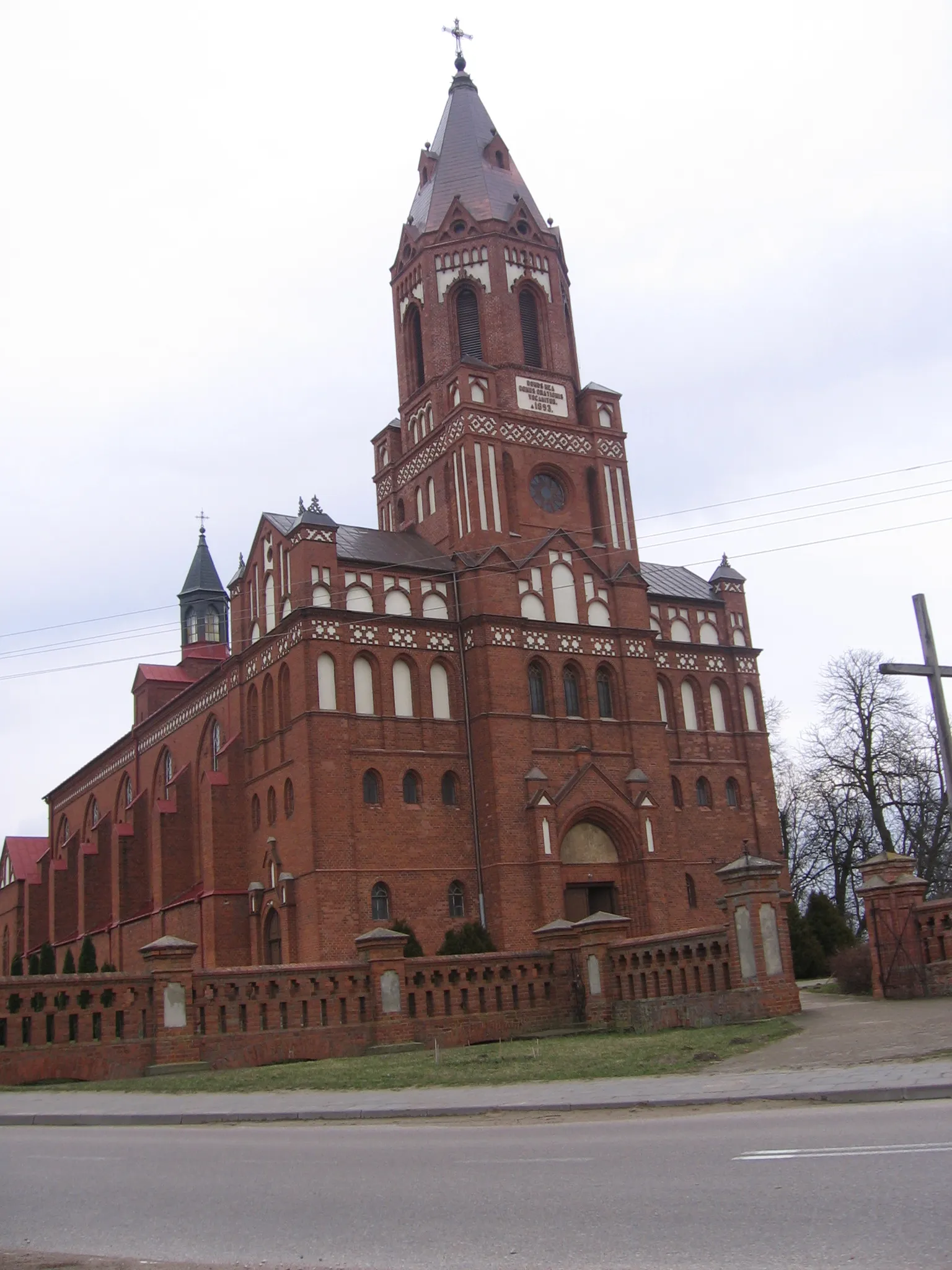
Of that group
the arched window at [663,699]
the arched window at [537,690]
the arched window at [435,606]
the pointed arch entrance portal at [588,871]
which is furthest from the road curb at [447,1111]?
the arched window at [663,699]

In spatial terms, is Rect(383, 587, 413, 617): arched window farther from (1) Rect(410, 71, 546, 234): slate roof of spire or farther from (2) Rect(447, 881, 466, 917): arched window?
(1) Rect(410, 71, 546, 234): slate roof of spire

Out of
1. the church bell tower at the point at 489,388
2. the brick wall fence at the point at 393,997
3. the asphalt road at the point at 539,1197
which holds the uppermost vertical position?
the church bell tower at the point at 489,388

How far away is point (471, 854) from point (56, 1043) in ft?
58.3

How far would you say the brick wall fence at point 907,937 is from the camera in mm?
20781

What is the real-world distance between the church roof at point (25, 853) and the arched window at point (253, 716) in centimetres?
2488

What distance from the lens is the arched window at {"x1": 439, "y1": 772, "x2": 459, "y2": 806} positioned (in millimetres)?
38000

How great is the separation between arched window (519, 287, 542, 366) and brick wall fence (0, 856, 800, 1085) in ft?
77.3

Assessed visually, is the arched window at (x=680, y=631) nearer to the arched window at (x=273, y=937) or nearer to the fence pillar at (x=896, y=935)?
the arched window at (x=273, y=937)

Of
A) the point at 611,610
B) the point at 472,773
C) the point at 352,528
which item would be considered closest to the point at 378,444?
the point at 352,528

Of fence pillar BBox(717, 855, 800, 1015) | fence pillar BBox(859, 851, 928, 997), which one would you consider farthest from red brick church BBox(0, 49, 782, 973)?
fence pillar BBox(859, 851, 928, 997)

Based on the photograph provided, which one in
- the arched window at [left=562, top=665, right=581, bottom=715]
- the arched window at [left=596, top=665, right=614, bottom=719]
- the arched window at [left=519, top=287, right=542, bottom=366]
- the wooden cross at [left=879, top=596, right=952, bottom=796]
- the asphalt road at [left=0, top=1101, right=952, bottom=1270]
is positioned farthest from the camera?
the arched window at [left=519, top=287, right=542, bottom=366]

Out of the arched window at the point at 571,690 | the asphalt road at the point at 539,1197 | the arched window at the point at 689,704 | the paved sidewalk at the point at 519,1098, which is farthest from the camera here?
the arched window at the point at 689,704

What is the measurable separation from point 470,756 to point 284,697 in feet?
19.0

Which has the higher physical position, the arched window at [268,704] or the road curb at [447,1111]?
the arched window at [268,704]
